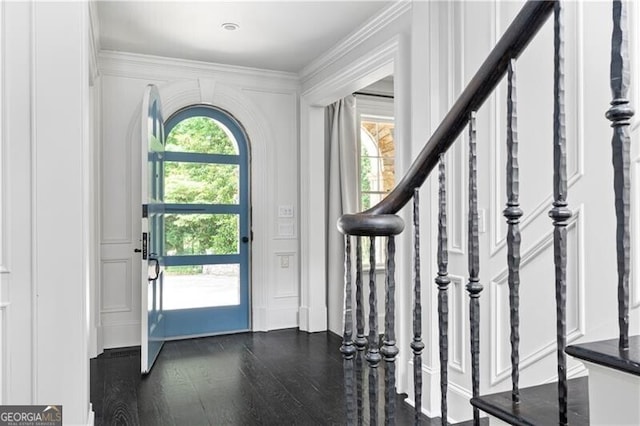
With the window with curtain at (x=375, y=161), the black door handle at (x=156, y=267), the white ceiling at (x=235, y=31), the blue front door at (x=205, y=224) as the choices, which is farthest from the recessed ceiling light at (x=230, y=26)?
the black door handle at (x=156, y=267)

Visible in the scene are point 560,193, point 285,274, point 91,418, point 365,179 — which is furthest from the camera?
point 365,179

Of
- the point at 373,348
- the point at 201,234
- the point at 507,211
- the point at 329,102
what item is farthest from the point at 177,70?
the point at 507,211

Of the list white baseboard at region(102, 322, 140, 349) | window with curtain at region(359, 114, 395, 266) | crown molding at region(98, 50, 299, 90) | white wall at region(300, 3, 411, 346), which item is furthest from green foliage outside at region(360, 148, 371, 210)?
white baseboard at region(102, 322, 140, 349)

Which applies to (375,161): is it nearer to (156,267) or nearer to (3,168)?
(156,267)

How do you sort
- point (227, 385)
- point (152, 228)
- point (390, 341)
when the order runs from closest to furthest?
point (390, 341) < point (227, 385) < point (152, 228)

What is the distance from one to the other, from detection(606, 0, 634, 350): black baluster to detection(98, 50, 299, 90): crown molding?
3962mm

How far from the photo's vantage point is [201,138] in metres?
4.37

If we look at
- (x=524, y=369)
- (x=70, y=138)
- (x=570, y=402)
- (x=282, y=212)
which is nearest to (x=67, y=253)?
(x=70, y=138)

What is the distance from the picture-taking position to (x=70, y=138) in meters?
2.08

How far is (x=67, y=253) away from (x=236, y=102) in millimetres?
2694

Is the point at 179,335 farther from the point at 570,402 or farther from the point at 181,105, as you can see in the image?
the point at 570,402

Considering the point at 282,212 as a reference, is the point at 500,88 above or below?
above

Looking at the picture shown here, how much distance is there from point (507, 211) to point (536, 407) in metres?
0.43

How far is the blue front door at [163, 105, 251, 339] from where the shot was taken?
13.9ft
